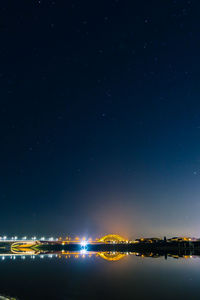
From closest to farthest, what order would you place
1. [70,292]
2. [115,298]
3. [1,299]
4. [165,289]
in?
[1,299] → [115,298] → [70,292] → [165,289]

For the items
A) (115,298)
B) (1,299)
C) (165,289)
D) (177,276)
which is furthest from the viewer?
Answer: (177,276)

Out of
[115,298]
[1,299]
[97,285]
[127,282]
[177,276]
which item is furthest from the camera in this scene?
[177,276]

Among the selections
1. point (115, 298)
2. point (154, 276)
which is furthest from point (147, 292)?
point (154, 276)

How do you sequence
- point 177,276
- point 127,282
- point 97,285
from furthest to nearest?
point 177,276
point 127,282
point 97,285

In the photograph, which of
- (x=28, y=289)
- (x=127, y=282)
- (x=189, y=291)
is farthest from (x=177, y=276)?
(x=28, y=289)

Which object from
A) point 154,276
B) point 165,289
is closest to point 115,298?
point 165,289

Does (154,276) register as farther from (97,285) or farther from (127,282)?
(97,285)

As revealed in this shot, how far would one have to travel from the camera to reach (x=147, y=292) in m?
25.9

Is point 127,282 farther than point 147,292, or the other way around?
point 127,282

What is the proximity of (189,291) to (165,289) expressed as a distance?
2145 mm

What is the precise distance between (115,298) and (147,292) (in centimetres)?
409

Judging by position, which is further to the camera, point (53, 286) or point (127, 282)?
point (127, 282)

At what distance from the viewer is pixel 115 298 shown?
75.4 ft

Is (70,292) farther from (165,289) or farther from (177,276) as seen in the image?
(177,276)
